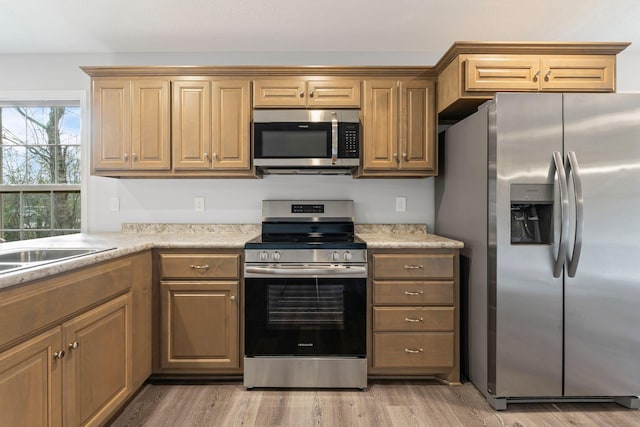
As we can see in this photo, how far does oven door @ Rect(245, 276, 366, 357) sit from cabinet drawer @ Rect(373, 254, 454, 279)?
162mm

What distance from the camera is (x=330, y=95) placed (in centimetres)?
255

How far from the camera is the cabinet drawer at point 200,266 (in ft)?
7.30

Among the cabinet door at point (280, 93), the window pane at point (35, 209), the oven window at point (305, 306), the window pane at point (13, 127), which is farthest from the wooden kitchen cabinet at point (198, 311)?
the window pane at point (13, 127)

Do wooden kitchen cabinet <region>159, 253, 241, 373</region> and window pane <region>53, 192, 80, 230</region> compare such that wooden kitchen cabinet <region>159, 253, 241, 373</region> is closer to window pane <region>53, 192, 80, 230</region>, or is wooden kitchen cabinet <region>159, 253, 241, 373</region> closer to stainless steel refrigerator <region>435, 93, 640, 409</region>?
window pane <region>53, 192, 80, 230</region>

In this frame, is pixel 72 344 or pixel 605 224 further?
pixel 605 224

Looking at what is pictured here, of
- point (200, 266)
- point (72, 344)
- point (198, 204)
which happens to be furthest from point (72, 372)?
point (198, 204)

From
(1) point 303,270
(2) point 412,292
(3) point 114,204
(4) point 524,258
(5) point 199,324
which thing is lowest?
(5) point 199,324

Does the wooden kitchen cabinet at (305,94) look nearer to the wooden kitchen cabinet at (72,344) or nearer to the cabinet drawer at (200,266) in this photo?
the cabinet drawer at (200,266)

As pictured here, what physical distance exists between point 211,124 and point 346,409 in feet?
6.86

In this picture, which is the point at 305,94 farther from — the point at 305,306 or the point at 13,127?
the point at 13,127

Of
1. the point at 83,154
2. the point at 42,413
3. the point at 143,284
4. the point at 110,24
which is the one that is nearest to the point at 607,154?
the point at 143,284

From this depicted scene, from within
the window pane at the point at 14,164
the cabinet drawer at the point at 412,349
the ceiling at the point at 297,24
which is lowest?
the cabinet drawer at the point at 412,349

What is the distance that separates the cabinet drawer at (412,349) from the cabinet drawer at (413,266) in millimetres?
371

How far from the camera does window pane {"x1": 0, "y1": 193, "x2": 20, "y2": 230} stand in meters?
2.96
